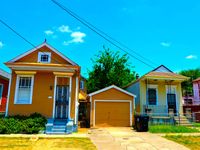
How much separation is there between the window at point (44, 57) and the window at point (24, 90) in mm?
1771

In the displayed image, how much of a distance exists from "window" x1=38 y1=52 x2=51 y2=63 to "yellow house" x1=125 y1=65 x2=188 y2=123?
369 inches

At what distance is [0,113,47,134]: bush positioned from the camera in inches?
518

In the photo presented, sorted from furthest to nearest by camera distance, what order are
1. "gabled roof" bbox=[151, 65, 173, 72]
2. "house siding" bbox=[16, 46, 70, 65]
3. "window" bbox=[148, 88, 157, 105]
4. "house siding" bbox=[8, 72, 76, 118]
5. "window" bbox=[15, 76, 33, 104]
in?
"gabled roof" bbox=[151, 65, 173, 72] → "window" bbox=[148, 88, 157, 105] → "house siding" bbox=[16, 46, 70, 65] → "window" bbox=[15, 76, 33, 104] → "house siding" bbox=[8, 72, 76, 118]

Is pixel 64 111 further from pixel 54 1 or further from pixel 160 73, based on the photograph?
pixel 160 73

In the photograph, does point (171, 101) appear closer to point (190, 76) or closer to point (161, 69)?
point (161, 69)

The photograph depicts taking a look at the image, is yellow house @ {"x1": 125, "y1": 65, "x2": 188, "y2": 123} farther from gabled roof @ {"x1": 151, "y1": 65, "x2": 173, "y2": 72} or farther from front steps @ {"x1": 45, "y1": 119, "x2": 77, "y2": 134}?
front steps @ {"x1": 45, "y1": 119, "x2": 77, "y2": 134}

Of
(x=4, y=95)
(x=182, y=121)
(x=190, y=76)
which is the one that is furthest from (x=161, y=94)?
(x=190, y=76)

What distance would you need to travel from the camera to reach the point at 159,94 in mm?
A: 20328

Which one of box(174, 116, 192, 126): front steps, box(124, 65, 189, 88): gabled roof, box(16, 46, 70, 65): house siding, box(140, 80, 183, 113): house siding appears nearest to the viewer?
box(16, 46, 70, 65): house siding

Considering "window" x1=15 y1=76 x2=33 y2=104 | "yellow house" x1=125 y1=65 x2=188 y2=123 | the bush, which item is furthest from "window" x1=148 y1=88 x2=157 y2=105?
"window" x1=15 y1=76 x2=33 y2=104

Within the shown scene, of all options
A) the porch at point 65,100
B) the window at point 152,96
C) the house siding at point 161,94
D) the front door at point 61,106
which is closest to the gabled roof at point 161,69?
the house siding at point 161,94

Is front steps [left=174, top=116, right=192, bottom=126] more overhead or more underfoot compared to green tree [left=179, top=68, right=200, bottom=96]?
more underfoot

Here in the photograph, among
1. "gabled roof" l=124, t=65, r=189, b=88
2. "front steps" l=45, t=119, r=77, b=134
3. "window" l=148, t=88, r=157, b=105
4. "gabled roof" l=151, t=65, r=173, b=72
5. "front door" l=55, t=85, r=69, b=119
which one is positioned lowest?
"front steps" l=45, t=119, r=77, b=134

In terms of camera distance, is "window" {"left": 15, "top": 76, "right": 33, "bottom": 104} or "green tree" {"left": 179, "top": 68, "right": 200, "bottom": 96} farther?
"green tree" {"left": 179, "top": 68, "right": 200, "bottom": 96}
